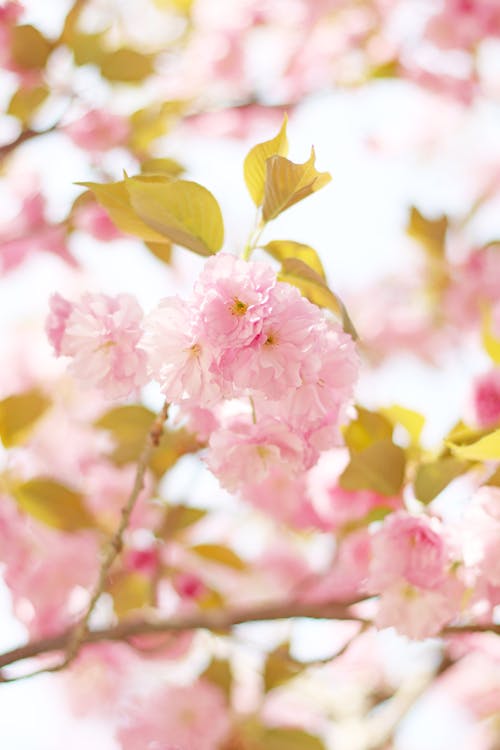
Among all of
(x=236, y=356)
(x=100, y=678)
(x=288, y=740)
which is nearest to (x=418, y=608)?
(x=236, y=356)

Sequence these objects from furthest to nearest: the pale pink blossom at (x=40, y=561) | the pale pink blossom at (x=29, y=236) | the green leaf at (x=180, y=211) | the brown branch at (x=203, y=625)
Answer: the pale pink blossom at (x=29, y=236) < the pale pink blossom at (x=40, y=561) < the brown branch at (x=203, y=625) < the green leaf at (x=180, y=211)

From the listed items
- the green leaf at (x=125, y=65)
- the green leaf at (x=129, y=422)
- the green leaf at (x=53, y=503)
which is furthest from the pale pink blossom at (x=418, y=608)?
the green leaf at (x=125, y=65)

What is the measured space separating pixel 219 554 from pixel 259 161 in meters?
0.86

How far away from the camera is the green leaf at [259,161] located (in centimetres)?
88

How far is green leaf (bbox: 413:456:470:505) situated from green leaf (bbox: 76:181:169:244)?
395 millimetres

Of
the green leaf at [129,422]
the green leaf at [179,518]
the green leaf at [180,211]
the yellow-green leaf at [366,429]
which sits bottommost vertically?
the green leaf at [179,518]

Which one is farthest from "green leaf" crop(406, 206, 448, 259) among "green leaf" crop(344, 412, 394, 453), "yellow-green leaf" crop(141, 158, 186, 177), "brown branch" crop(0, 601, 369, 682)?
"brown branch" crop(0, 601, 369, 682)

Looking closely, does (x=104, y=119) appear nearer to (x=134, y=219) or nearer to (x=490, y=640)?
(x=134, y=219)

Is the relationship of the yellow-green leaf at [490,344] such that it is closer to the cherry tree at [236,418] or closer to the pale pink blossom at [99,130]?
the cherry tree at [236,418]

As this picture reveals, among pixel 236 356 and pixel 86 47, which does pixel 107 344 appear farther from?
pixel 86 47

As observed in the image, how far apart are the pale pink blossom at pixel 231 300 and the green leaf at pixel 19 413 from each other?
0.64m

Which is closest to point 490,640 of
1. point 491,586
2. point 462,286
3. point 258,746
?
point 258,746

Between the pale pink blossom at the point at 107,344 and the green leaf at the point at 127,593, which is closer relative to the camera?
the pale pink blossom at the point at 107,344

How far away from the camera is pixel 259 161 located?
2.93 feet
